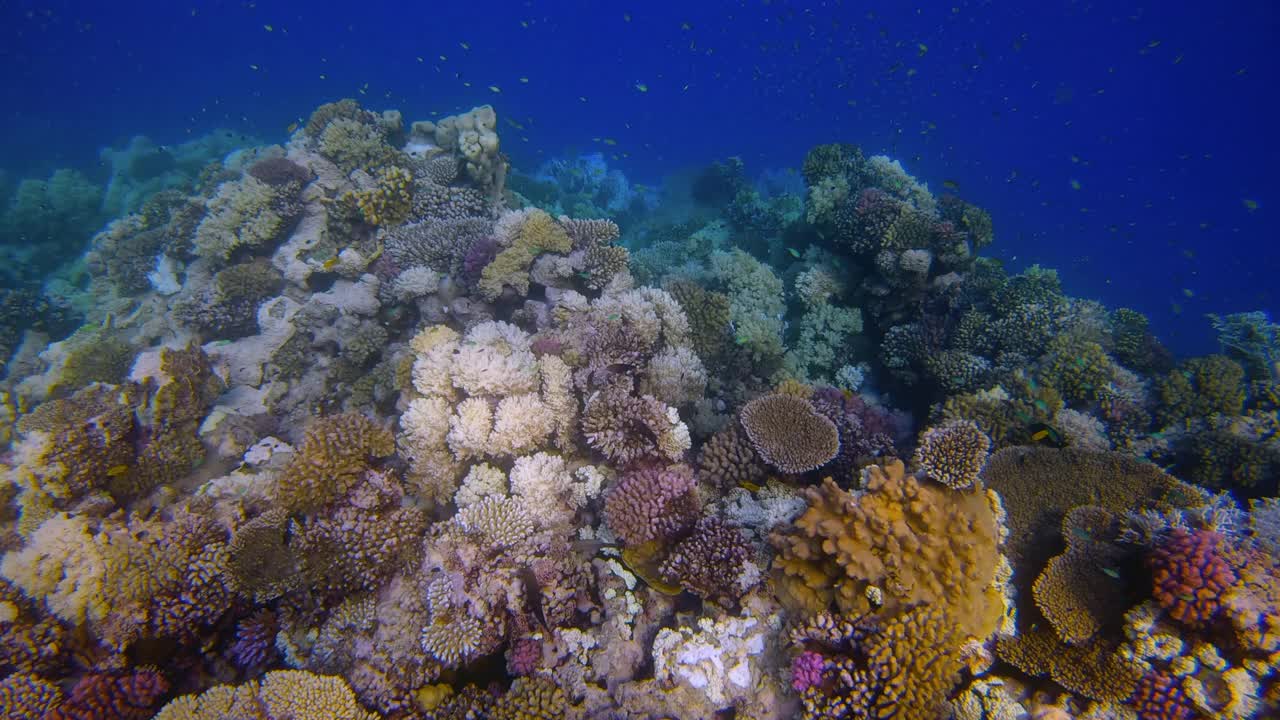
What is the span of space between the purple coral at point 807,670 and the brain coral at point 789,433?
1675 mm

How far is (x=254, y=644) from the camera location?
443 centimetres

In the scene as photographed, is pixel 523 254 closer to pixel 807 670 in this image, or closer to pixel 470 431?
pixel 470 431

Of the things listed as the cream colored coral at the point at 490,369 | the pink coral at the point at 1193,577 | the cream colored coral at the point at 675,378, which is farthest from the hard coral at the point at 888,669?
the cream colored coral at the point at 490,369

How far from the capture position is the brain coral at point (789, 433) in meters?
4.92

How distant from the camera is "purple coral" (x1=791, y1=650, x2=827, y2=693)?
3578 millimetres

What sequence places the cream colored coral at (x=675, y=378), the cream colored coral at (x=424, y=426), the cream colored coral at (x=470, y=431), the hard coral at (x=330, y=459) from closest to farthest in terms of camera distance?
the hard coral at (x=330, y=459) < the cream colored coral at (x=470, y=431) < the cream colored coral at (x=424, y=426) < the cream colored coral at (x=675, y=378)

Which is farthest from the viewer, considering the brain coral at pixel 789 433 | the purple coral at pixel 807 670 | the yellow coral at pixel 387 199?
the yellow coral at pixel 387 199

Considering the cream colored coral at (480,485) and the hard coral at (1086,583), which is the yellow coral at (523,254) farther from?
the hard coral at (1086,583)

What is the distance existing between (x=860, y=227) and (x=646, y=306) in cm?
505

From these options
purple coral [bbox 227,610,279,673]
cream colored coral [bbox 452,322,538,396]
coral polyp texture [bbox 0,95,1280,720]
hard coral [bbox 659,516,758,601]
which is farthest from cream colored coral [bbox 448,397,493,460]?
hard coral [bbox 659,516,758,601]

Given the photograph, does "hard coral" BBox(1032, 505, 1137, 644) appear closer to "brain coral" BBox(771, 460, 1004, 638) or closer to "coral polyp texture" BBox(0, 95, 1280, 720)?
"coral polyp texture" BBox(0, 95, 1280, 720)

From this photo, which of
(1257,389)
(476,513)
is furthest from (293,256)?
(1257,389)

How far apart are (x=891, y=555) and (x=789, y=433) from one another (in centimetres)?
162

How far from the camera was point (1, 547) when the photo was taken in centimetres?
482
